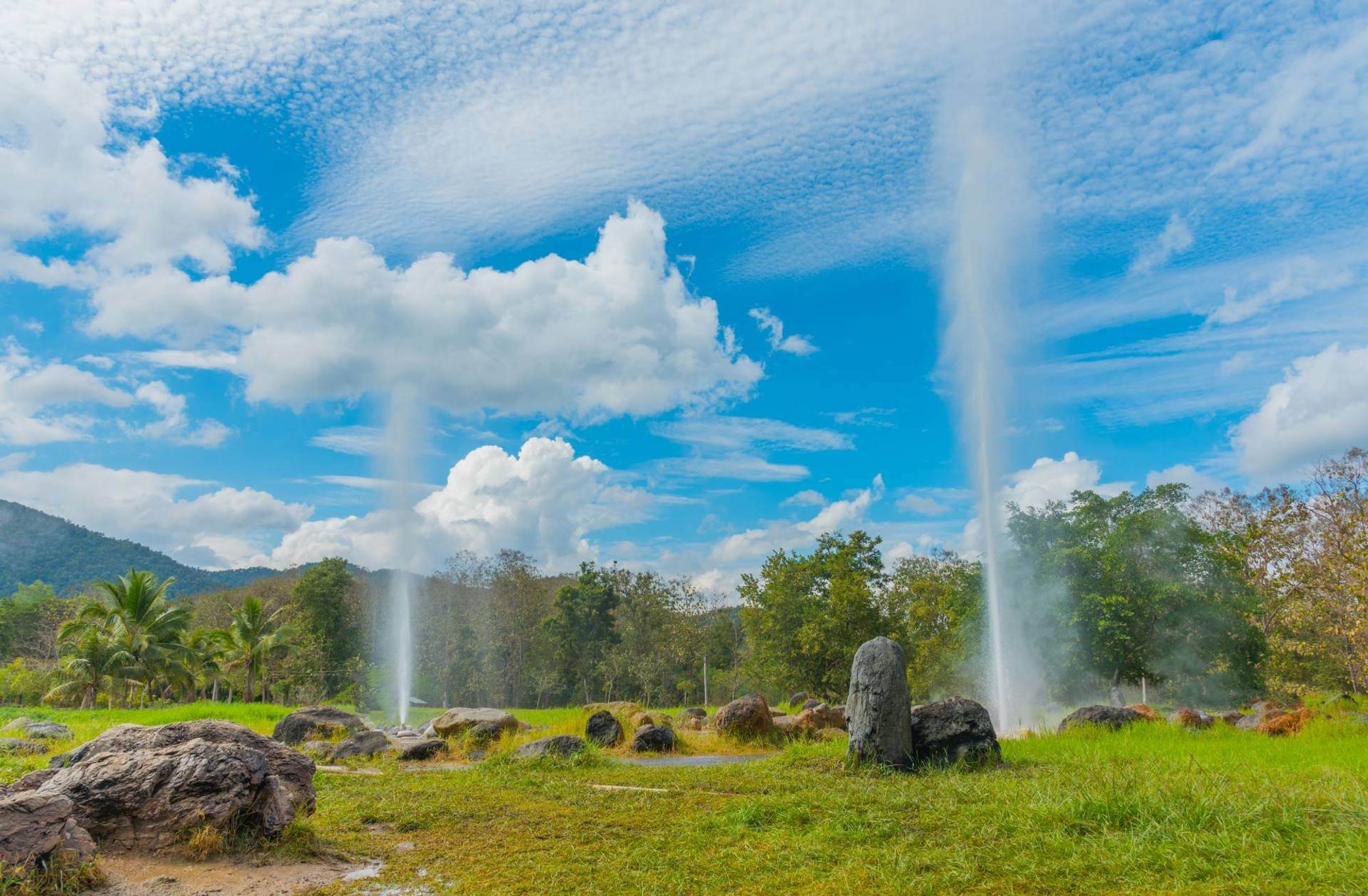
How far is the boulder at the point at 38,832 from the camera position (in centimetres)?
611

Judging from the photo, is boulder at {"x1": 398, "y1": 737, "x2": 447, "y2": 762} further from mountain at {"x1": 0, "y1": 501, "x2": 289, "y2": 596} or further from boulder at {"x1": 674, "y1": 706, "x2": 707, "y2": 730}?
mountain at {"x1": 0, "y1": 501, "x2": 289, "y2": 596}

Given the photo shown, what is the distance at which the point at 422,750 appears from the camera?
1644cm

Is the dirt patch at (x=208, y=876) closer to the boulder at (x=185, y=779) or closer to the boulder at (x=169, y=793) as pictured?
the boulder at (x=169, y=793)

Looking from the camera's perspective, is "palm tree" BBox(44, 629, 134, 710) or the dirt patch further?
"palm tree" BBox(44, 629, 134, 710)

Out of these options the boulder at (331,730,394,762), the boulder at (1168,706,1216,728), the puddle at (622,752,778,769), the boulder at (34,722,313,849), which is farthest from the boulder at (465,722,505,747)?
the boulder at (1168,706,1216,728)

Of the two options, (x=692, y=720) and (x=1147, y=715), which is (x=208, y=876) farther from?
(x=1147, y=715)

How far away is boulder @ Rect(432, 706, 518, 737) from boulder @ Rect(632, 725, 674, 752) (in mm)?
3312

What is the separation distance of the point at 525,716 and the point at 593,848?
19905 millimetres

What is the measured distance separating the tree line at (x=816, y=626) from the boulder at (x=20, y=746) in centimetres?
2074

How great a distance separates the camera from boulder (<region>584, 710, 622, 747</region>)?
17.9 meters

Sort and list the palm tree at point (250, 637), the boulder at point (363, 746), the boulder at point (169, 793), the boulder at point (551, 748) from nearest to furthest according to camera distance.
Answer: the boulder at point (169, 793) → the boulder at point (551, 748) → the boulder at point (363, 746) → the palm tree at point (250, 637)

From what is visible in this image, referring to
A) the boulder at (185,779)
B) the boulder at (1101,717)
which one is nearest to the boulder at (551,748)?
the boulder at (185,779)

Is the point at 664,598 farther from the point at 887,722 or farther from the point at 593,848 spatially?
the point at 593,848

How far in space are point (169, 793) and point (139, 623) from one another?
34625 millimetres
